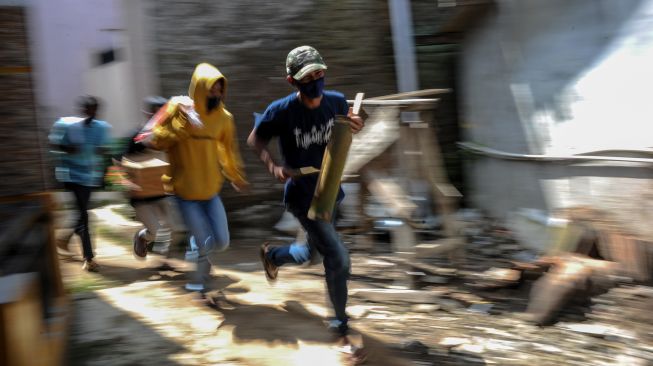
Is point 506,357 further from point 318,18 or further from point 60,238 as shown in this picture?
point 318,18

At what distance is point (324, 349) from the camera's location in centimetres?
430

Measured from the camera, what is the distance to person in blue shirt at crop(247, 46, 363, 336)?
3977 millimetres

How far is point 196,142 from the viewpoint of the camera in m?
4.84

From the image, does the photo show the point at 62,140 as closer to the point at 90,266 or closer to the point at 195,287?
the point at 90,266

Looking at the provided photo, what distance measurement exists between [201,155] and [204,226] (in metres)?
0.51

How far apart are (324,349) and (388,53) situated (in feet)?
16.0

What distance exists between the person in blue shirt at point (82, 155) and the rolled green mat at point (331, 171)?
283 centimetres

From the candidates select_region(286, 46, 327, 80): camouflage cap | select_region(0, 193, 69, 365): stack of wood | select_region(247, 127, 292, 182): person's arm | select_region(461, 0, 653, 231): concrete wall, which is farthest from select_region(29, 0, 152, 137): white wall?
select_region(286, 46, 327, 80): camouflage cap

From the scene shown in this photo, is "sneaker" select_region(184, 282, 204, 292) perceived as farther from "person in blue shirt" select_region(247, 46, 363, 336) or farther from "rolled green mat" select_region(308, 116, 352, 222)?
"rolled green mat" select_region(308, 116, 352, 222)

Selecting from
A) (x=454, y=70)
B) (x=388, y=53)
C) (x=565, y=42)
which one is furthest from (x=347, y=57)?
(x=565, y=42)

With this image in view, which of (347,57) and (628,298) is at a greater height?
(347,57)

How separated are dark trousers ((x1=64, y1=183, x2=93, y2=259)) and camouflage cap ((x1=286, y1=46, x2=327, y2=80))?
9.30 feet

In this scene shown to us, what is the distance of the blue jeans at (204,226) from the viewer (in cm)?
487

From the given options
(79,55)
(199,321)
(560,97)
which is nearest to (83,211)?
(199,321)
